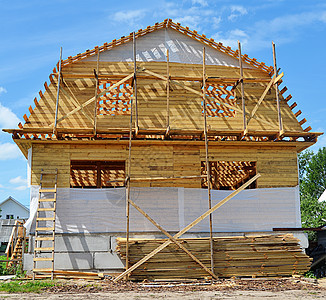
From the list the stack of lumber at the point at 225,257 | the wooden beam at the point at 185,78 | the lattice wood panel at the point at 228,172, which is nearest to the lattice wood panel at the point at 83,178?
the lattice wood panel at the point at 228,172

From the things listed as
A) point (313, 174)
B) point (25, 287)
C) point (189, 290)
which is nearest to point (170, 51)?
point (189, 290)

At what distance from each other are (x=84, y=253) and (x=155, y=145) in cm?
498

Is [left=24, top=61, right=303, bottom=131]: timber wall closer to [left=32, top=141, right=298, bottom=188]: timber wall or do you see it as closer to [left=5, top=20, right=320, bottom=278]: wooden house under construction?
[left=5, top=20, right=320, bottom=278]: wooden house under construction

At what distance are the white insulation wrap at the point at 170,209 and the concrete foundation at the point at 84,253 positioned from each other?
0.30m

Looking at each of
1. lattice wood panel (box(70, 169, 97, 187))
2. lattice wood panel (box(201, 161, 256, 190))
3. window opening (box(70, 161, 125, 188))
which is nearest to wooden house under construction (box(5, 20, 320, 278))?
lattice wood panel (box(201, 161, 256, 190))

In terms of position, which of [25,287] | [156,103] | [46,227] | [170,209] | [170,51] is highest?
[170,51]

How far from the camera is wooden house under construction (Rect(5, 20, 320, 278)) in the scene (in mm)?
16906

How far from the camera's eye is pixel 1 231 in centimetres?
4225

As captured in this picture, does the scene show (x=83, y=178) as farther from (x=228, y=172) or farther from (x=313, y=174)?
(x=313, y=174)

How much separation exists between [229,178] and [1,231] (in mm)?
26617

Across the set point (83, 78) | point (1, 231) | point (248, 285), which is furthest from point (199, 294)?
point (1, 231)

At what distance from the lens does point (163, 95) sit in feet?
61.4

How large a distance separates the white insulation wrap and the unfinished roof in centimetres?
229

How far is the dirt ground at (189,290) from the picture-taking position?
11.7m
